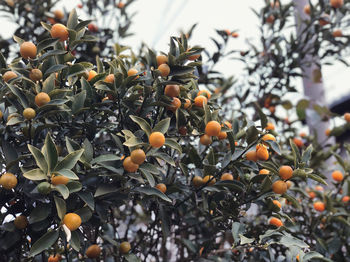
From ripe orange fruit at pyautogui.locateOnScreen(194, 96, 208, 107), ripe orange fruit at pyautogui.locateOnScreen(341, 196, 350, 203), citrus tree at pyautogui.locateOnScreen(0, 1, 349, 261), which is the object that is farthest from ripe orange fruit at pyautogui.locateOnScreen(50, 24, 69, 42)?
ripe orange fruit at pyautogui.locateOnScreen(341, 196, 350, 203)

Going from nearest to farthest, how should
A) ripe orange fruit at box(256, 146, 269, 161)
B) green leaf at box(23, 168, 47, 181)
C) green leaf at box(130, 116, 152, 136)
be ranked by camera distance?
green leaf at box(23, 168, 47, 181) < green leaf at box(130, 116, 152, 136) < ripe orange fruit at box(256, 146, 269, 161)

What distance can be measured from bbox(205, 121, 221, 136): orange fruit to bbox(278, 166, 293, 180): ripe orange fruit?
0.56 ft

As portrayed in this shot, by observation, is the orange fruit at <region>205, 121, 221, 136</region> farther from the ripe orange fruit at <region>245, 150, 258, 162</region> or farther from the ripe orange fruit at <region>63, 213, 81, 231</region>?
the ripe orange fruit at <region>63, 213, 81, 231</region>

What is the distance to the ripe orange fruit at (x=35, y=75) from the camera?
0.75 meters

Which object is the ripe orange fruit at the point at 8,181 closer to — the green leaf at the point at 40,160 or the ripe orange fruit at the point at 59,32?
the green leaf at the point at 40,160

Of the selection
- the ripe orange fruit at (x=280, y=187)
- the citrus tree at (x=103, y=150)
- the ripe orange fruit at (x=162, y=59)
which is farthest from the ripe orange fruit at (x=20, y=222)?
the ripe orange fruit at (x=280, y=187)

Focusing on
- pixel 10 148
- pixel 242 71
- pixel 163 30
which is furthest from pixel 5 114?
pixel 163 30

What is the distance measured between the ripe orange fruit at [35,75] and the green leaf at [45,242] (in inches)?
12.8

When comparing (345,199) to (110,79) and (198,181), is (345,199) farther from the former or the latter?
(110,79)

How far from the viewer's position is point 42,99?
2.23 ft

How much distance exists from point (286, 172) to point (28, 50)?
0.62 meters

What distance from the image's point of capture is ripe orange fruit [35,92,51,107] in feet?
2.23

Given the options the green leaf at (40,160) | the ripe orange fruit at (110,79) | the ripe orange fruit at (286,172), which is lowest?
the green leaf at (40,160)

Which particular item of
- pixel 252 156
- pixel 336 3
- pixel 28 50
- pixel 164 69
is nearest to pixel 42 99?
pixel 28 50
